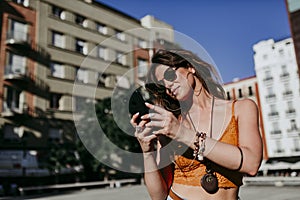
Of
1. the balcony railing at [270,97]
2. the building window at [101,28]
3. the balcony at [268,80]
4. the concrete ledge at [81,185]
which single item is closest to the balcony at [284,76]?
the balcony at [268,80]

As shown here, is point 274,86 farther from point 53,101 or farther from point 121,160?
point 121,160

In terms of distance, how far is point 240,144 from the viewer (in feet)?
4.15

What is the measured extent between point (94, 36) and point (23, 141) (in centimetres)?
1232

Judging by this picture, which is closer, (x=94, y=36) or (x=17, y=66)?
(x=17, y=66)

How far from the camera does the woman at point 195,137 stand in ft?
3.76

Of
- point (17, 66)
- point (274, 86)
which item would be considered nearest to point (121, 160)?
point (17, 66)

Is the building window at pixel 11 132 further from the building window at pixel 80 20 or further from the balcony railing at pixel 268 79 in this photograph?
the balcony railing at pixel 268 79

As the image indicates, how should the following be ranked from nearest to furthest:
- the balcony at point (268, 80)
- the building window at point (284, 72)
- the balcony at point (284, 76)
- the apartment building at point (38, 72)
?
the apartment building at point (38, 72) < the balcony at point (284, 76) < the building window at point (284, 72) < the balcony at point (268, 80)

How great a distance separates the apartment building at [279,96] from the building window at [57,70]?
29284mm

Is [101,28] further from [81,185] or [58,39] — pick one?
[81,185]

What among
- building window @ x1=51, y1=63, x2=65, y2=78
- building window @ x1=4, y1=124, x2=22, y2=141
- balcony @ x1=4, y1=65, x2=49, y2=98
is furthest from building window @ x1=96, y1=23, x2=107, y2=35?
building window @ x1=4, y1=124, x2=22, y2=141

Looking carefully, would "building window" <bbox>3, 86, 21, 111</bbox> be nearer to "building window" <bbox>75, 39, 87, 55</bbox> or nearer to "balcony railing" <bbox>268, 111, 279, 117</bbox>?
"building window" <bbox>75, 39, 87, 55</bbox>

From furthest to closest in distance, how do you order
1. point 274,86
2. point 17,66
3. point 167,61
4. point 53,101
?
point 274,86, point 53,101, point 17,66, point 167,61

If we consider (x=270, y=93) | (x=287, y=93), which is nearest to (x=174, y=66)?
(x=287, y=93)
